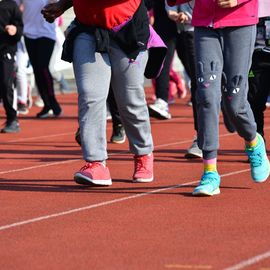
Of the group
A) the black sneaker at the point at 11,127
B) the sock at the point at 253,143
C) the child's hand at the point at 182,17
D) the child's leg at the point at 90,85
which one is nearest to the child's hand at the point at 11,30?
the black sneaker at the point at 11,127

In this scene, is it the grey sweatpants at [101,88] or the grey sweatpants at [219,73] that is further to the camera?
the grey sweatpants at [101,88]

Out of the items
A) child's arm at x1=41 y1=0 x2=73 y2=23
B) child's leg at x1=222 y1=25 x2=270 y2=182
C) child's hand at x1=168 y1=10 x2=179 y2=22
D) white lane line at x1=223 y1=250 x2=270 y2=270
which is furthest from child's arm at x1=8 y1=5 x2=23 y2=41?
white lane line at x1=223 y1=250 x2=270 y2=270

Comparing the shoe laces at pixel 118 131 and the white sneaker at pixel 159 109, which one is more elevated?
the shoe laces at pixel 118 131

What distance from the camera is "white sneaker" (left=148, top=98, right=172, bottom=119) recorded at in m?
16.6

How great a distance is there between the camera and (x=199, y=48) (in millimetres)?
8633

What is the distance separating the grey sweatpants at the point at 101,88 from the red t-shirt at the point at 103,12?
0.13 metres

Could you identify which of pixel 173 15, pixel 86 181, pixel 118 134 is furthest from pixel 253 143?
pixel 173 15

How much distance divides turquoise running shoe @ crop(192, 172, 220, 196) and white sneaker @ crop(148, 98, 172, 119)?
25.4 ft

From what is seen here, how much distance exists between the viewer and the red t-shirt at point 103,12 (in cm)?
908

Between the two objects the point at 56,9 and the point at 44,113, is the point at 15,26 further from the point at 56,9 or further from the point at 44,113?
the point at 56,9

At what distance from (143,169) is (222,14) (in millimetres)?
1602

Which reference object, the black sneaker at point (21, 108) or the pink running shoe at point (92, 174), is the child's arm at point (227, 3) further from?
the black sneaker at point (21, 108)

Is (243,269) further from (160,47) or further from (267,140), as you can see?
(267,140)

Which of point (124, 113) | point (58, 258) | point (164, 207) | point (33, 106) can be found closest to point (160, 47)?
point (124, 113)
